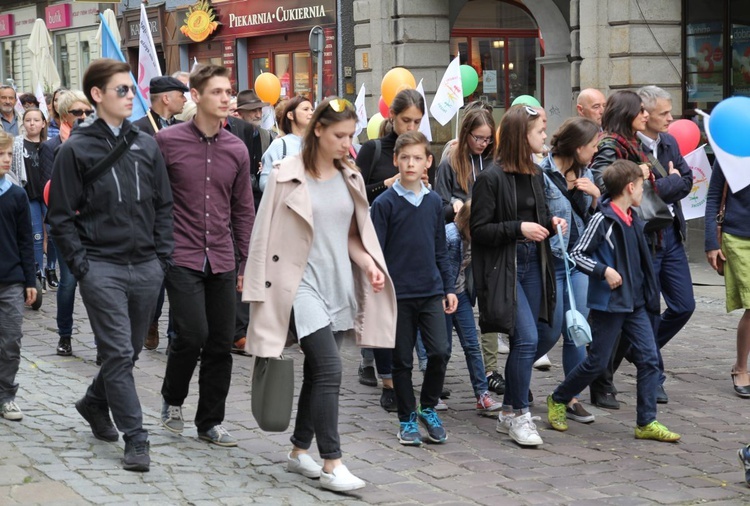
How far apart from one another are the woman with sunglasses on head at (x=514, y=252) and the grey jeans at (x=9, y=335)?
2748mm

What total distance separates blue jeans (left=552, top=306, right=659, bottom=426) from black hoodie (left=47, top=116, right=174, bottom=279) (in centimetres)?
259

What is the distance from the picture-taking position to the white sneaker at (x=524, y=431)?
23.0 ft

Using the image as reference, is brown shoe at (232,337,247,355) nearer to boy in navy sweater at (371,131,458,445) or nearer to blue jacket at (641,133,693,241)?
boy in navy sweater at (371,131,458,445)

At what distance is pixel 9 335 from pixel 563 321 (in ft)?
11.3

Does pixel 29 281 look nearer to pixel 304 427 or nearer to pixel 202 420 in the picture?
pixel 202 420

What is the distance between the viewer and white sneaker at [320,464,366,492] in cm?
596

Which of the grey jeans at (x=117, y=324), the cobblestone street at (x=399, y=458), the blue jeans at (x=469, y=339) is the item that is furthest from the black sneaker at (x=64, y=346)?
the grey jeans at (x=117, y=324)

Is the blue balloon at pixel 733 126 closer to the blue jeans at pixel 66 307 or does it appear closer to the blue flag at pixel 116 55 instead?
the blue flag at pixel 116 55

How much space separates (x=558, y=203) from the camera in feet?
25.0

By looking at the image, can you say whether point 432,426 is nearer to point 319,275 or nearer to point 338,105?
point 319,275

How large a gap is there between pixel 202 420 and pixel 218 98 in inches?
69.5

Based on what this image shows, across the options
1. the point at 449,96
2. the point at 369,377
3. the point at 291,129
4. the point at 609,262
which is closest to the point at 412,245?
the point at 609,262

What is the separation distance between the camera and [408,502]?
232 inches

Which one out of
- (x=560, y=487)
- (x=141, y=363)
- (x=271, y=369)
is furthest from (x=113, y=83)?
(x=141, y=363)
